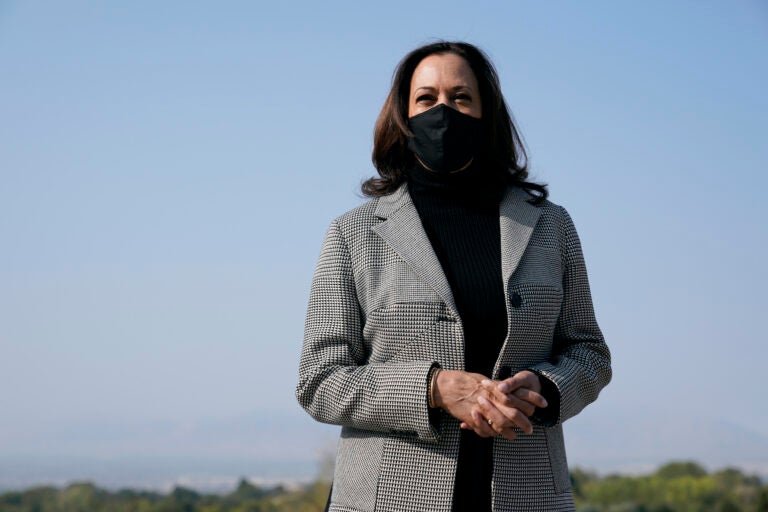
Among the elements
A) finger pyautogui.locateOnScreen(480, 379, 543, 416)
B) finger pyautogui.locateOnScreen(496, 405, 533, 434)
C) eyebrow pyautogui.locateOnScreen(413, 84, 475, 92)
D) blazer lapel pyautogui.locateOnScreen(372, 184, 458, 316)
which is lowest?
finger pyautogui.locateOnScreen(496, 405, 533, 434)

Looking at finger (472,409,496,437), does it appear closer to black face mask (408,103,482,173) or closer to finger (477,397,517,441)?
finger (477,397,517,441)

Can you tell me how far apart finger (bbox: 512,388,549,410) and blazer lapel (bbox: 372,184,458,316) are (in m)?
0.33

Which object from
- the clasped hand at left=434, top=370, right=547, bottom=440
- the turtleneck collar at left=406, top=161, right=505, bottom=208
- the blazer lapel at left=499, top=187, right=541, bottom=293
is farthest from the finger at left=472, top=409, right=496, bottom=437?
the turtleneck collar at left=406, top=161, right=505, bottom=208

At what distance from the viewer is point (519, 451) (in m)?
3.14

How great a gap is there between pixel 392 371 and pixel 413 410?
0.15 metres

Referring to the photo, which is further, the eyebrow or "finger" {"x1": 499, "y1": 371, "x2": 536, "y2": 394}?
the eyebrow

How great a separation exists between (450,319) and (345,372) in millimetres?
361

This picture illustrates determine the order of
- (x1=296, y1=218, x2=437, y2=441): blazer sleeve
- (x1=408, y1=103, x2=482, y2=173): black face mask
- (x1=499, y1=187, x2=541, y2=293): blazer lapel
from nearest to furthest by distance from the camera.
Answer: (x1=296, y1=218, x2=437, y2=441): blazer sleeve, (x1=499, y1=187, x2=541, y2=293): blazer lapel, (x1=408, y1=103, x2=482, y2=173): black face mask

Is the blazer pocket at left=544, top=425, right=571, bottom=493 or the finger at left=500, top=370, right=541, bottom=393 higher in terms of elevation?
the finger at left=500, top=370, right=541, bottom=393

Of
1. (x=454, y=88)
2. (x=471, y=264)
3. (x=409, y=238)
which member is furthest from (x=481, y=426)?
(x=454, y=88)

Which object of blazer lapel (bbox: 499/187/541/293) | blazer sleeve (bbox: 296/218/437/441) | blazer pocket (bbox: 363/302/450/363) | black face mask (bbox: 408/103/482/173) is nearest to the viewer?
blazer sleeve (bbox: 296/218/437/441)

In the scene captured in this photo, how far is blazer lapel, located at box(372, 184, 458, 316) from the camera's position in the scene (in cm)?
325

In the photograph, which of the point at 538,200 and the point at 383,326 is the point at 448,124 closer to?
the point at 538,200

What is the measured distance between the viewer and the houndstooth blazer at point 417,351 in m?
3.10
